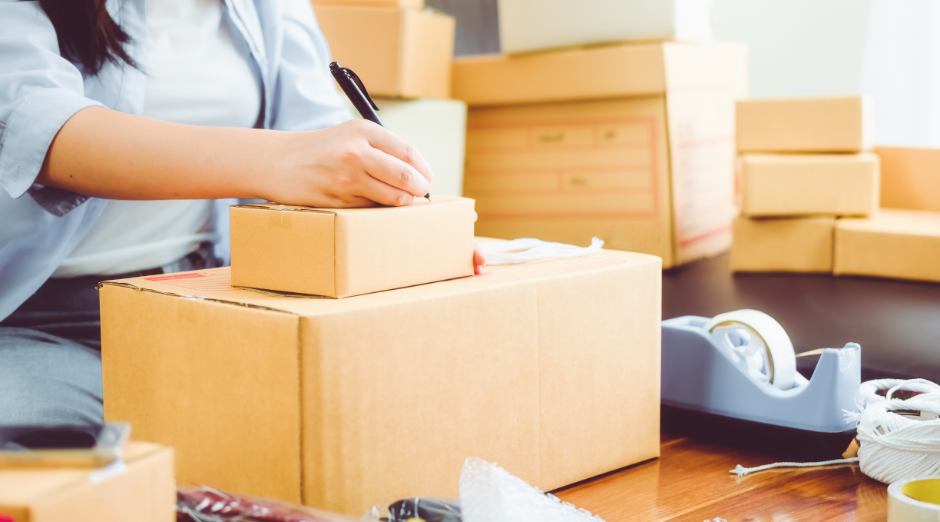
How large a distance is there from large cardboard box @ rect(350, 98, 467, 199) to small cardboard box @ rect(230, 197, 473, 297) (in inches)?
32.8

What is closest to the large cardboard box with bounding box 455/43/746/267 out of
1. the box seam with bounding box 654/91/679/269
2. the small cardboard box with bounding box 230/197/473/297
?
the box seam with bounding box 654/91/679/269

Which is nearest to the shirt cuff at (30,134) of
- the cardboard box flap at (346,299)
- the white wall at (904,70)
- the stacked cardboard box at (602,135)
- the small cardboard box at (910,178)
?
the cardboard box flap at (346,299)

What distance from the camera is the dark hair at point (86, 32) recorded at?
0.63 metres

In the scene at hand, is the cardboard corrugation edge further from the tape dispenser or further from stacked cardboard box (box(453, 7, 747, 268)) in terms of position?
stacked cardboard box (box(453, 7, 747, 268))

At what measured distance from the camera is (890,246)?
1.08 m

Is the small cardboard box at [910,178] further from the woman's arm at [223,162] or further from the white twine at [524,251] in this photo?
the woman's arm at [223,162]

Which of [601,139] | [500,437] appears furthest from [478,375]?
[601,139]

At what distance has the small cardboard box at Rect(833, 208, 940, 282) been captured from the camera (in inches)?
41.1

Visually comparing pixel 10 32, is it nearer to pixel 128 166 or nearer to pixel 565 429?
pixel 128 166

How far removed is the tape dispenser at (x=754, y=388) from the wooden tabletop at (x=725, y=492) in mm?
21

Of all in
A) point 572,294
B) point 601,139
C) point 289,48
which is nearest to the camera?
point 572,294

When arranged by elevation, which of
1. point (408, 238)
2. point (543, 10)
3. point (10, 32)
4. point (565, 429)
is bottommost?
point (565, 429)

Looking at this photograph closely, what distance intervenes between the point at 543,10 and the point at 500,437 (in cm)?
95

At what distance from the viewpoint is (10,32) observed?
0.59 metres
